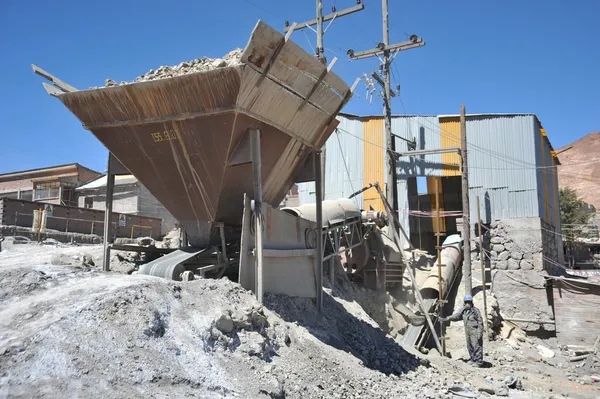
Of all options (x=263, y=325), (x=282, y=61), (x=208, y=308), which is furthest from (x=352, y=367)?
(x=282, y=61)

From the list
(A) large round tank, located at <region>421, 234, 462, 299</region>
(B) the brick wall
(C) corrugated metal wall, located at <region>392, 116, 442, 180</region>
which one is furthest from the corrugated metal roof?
(A) large round tank, located at <region>421, 234, 462, 299</region>

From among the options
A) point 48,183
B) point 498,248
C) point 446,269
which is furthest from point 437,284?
point 48,183

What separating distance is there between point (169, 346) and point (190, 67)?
14.5 ft

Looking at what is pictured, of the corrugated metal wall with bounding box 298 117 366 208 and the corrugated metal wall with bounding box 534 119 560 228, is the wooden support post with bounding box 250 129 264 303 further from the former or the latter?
the corrugated metal wall with bounding box 534 119 560 228

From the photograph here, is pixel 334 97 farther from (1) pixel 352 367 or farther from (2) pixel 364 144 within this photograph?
(2) pixel 364 144

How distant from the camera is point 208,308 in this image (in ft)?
20.3

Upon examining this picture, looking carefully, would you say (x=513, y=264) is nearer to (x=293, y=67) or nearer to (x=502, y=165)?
(x=502, y=165)

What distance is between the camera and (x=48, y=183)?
3228cm

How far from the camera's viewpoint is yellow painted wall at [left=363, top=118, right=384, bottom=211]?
20.0 m

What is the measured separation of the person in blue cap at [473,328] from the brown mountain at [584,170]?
181 ft

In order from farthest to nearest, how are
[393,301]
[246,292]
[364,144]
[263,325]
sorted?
[364,144] → [393,301] → [246,292] → [263,325]

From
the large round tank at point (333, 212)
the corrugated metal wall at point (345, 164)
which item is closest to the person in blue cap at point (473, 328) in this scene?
the large round tank at point (333, 212)

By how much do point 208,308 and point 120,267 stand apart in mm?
3941

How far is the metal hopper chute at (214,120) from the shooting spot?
7074 mm
